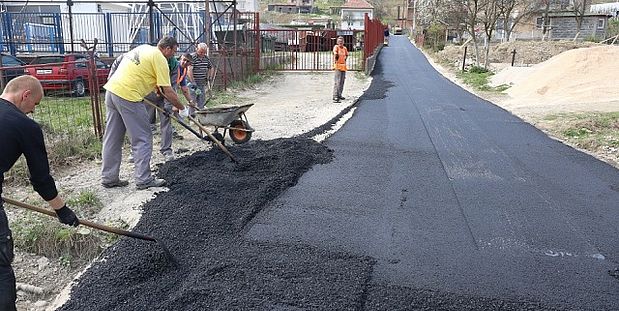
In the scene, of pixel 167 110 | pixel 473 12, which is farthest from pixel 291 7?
pixel 167 110

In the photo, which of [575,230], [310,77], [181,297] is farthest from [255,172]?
[310,77]

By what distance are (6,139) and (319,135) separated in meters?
5.73

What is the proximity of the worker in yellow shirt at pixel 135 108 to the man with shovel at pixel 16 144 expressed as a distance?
7.86 feet

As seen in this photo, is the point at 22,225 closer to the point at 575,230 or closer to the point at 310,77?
the point at 575,230

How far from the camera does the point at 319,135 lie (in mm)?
8039

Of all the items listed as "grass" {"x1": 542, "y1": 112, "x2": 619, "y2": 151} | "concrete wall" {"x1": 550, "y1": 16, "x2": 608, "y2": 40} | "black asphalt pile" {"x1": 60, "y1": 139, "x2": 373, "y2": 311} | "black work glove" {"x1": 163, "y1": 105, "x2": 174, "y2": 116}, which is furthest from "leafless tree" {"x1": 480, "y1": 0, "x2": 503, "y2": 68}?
"concrete wall" {"x1": 550, "y1": 16, "x2": 608, "y2": 40}

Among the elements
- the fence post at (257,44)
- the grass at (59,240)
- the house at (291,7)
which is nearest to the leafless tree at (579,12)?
the fence post at (257,44)

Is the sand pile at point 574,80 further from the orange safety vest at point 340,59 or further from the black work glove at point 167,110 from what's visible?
the black work glove at point 167,110

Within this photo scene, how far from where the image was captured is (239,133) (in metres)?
7.51

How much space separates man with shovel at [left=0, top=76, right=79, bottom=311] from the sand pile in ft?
42.8

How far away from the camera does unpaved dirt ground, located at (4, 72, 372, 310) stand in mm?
3650

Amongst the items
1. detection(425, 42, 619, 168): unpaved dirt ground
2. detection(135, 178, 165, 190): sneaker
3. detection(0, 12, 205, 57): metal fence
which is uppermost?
detection(0, 12, 205, 57): metal fence

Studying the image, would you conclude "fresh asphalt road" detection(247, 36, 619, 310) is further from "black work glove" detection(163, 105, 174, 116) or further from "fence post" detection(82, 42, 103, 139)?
"fence post" detection(82, 42, 103, 139)

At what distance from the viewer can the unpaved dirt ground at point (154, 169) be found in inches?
144
